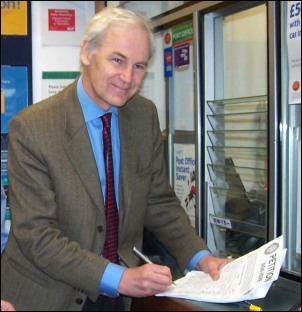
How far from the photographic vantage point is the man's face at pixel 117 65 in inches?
35.5

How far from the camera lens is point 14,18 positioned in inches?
38.4

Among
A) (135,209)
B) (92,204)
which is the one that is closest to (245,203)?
(135,209)

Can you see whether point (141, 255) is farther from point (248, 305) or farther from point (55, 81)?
point (55, 81)

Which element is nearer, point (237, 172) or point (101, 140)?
point (101, 140)

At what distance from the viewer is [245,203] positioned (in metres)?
1.26

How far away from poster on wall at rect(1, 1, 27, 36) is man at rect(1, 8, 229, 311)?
14 cm


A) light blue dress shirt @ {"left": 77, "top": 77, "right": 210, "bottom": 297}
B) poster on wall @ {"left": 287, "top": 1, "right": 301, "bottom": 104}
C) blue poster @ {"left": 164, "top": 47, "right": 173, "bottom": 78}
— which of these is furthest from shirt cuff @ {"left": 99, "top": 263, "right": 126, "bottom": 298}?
poster on wall @ {"left": 287, "top": 1, "right": 301, "bottom": 104}

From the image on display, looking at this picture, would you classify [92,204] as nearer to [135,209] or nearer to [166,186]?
[135,209]

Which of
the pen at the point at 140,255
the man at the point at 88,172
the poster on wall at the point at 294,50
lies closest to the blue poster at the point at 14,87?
the man at the point at 88,172

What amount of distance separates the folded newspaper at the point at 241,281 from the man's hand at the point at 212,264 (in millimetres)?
13

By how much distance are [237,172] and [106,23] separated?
57 cm

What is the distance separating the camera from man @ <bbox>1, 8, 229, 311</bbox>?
916 mm

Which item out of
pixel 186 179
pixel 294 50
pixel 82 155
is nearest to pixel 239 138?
pixel 186 179

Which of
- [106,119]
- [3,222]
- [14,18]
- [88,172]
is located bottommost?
[3,222]
